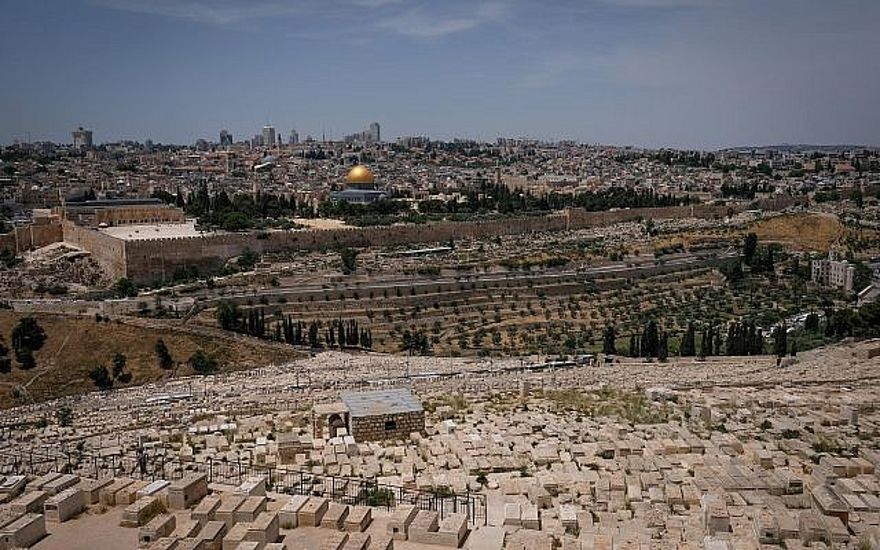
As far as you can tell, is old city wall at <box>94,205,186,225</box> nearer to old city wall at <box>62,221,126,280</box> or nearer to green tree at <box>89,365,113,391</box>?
old city wall at <box>62,221,126,280</box>

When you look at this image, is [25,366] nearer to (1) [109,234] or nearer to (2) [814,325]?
(1) [109,234]

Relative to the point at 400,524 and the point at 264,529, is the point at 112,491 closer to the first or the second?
the point at 264,529

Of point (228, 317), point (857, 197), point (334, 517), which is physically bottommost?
point (228, 317)

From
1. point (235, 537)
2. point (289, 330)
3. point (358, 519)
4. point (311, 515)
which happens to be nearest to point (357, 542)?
point (358, 519)

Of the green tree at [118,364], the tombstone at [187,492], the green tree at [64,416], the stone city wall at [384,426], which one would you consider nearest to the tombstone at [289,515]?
the tombstone at [187,492]

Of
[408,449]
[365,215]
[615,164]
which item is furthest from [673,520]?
[615,164]

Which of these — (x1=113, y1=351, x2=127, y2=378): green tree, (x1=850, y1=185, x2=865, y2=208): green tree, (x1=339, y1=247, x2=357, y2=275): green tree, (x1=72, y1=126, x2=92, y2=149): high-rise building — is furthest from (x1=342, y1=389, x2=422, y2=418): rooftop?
(x1=72, y1=126, x2=92, y2=149): high-rise building
